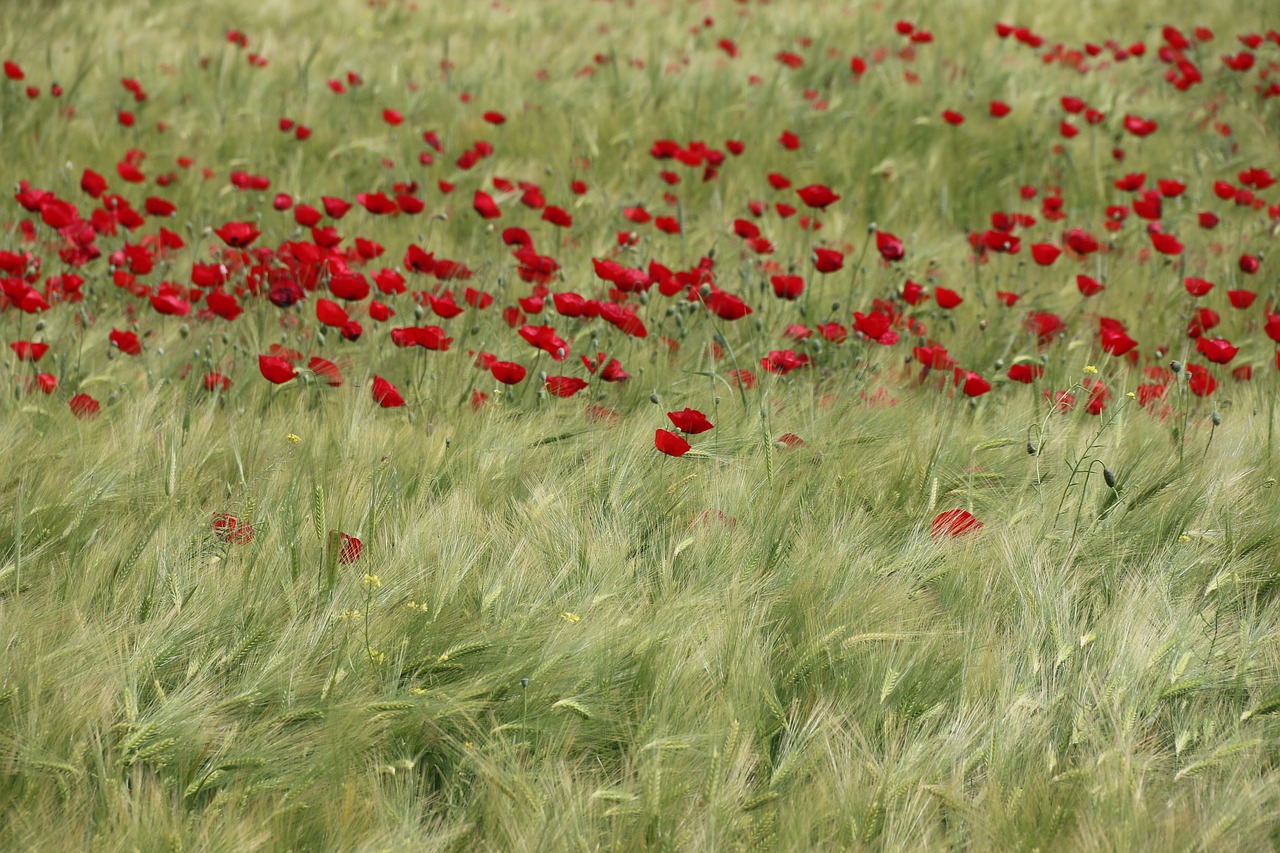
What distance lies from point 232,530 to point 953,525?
1076mm

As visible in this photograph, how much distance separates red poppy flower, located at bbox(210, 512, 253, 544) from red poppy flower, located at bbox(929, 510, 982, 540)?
102 cm

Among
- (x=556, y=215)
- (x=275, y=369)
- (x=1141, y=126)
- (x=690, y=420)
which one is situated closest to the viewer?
(x=690, y=420)

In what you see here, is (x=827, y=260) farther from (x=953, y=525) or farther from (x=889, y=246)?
(x=953, y=525)

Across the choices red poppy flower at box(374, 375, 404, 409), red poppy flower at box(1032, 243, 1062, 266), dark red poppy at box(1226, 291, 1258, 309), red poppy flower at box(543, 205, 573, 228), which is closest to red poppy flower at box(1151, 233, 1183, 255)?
dark red poppy at box(1226, 291, 1258, 309)

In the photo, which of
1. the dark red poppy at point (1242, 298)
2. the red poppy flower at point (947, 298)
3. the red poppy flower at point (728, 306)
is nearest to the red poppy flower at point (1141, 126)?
the dark red poppy at point (1242, 298)

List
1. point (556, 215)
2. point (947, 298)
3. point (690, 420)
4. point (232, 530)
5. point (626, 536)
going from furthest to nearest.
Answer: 1. point (556, 215)
2. point (947, 298)
3. point (690, 420)
4. point (626, 536)
5. point (232, 530)

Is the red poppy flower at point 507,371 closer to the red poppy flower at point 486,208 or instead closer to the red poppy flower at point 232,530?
the red poppy flower at point 232,530

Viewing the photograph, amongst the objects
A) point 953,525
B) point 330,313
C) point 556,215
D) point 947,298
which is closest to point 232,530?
point 330,313

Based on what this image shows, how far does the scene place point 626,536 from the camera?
1.79m

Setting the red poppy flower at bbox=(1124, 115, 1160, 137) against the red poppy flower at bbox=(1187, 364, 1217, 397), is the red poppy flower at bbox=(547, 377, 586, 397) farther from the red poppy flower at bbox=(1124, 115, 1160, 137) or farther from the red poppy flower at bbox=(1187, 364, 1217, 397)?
the red poppy flower at bbox=(1124, 115, 1160, 137)

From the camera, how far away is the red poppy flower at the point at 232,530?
1674mm

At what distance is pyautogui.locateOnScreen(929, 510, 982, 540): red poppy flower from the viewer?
182 cm

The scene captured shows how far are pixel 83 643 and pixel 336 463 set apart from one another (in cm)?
63

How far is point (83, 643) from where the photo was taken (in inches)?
54.4
